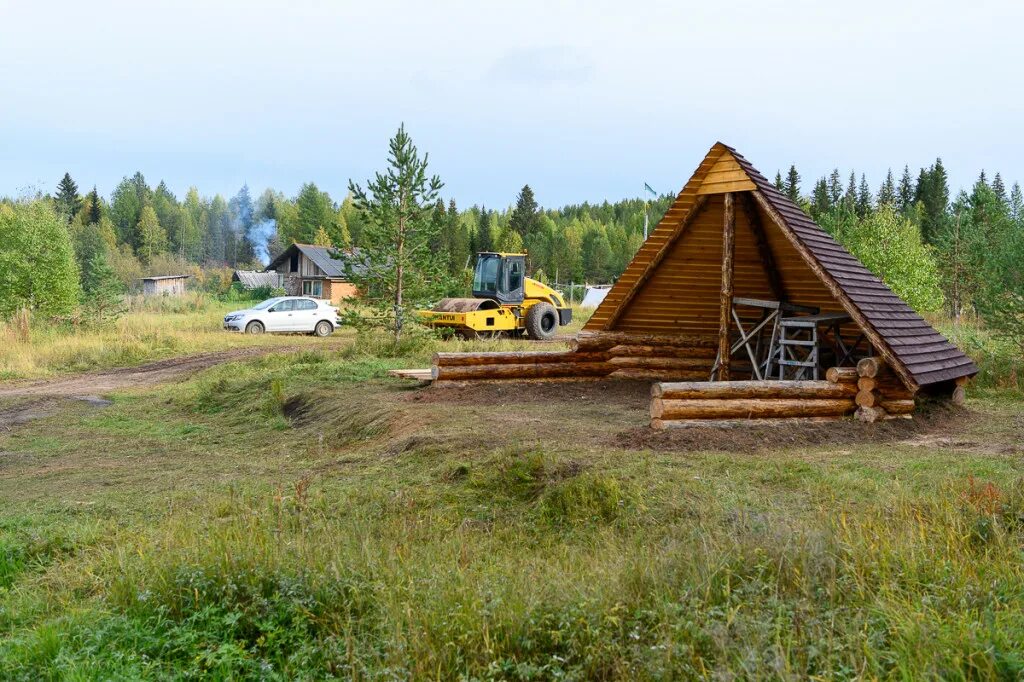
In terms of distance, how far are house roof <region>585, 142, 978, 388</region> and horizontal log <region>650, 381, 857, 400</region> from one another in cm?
78

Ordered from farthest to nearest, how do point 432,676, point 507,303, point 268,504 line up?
1. point 507,303
2. point 268,504
3. point 432,676

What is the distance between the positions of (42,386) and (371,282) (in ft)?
24.9

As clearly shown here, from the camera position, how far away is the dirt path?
1796 centimetres

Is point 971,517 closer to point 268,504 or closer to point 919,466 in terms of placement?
point 919,466

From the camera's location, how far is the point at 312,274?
2203 inches

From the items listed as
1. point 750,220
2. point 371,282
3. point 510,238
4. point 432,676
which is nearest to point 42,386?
point 371,282

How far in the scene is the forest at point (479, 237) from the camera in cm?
2672

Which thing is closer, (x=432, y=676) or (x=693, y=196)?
(x=432, y=676)

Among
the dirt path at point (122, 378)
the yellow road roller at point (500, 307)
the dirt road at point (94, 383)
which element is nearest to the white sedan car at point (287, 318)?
the dirt road at point (94, 383)

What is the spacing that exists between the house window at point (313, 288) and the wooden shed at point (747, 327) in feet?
132

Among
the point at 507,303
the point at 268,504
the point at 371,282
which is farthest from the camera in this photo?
the point at 507,303

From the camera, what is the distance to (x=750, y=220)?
13633mm

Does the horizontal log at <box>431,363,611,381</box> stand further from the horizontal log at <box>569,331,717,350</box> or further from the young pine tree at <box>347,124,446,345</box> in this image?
the young pine tree at <box>347,124,446,345</box>

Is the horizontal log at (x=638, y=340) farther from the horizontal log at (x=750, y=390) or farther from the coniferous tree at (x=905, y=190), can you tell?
the coniferous tree at (x=905, y=190)
